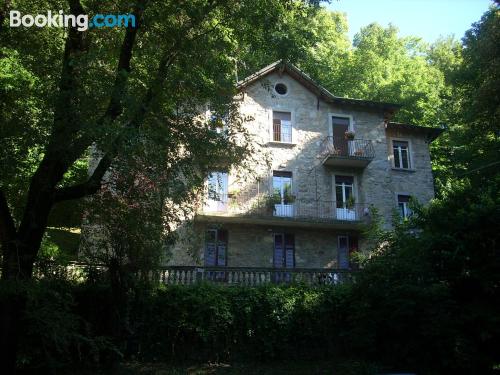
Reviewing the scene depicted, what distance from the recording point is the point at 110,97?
9.59 meters

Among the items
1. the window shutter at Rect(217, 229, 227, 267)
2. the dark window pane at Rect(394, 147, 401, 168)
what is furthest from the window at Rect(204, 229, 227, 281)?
the dark window pane at Rect(394, 147, 401, 168)

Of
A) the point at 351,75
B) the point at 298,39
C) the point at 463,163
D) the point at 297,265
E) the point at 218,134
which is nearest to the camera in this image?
the point at 218,134

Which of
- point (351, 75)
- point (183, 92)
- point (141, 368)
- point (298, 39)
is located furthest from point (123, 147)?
point (351, 75)

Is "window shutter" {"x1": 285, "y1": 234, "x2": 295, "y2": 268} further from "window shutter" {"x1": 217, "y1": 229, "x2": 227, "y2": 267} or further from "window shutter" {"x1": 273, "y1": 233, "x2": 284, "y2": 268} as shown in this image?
"window shutter" {"x1": 217, "y1": 229, "x2": 227, "y2": 267}

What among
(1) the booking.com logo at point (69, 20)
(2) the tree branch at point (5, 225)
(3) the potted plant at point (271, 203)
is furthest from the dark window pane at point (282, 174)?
(2) the tree branch at point (5, 225)

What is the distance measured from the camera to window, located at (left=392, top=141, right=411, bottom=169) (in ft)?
80.6

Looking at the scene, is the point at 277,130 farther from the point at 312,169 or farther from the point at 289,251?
the point at 289,251

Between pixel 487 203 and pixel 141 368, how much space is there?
33.4 feet

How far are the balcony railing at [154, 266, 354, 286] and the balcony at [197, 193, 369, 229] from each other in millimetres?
4048

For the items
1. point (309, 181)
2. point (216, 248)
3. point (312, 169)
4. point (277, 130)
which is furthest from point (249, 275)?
point (277, 130)

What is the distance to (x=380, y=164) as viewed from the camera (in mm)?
23547

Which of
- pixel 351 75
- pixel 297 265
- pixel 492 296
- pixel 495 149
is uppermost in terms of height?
pixel 351 75

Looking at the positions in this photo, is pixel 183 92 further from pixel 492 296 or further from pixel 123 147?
pixel 492 296

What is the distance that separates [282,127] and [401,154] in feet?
22.4
